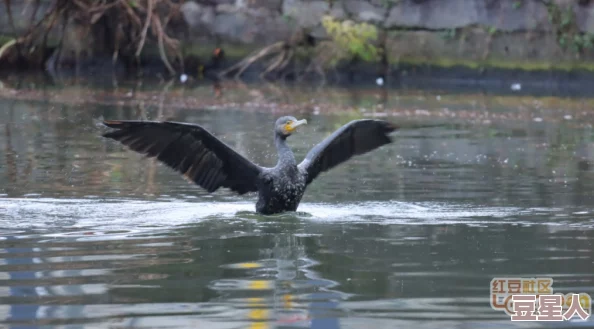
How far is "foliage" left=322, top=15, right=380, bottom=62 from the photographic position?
23.8 meters

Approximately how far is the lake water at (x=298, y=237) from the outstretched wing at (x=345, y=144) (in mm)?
324

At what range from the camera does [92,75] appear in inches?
948

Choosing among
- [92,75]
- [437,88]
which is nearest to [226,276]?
[437,88]

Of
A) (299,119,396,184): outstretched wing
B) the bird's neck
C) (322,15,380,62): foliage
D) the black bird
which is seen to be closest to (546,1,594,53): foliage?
(322,15,380,62): foliage

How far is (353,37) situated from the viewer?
2375 centimetres

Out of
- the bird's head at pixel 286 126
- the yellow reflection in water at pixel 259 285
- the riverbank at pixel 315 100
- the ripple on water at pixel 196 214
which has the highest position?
the riverbank at pixel 315 100

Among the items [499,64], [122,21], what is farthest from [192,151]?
[122,21]

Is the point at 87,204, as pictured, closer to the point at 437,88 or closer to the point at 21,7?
the point at 437,88

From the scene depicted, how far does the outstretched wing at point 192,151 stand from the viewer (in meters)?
8.48

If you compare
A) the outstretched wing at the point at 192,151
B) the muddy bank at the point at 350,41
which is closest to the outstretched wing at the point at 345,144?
the outstretched wing at the point at 192,151

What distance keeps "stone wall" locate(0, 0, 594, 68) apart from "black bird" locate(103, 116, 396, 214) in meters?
14.5

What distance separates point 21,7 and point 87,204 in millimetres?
17612

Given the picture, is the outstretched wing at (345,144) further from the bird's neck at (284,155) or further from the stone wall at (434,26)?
the stone wall at (434,26)

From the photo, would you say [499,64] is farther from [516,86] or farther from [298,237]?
[298,237]
